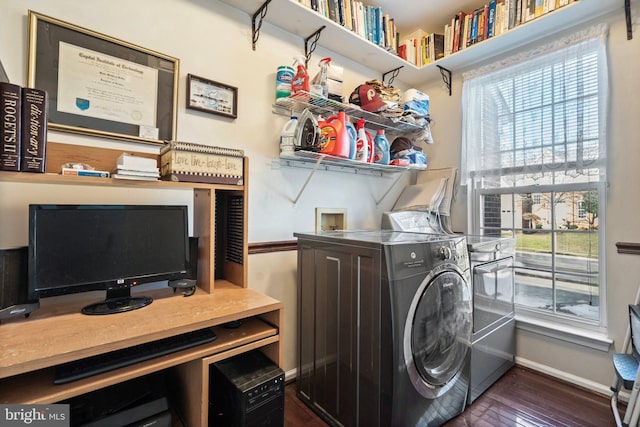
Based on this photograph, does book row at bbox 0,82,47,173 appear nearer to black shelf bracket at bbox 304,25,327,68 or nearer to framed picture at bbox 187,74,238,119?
framed picture at bbox 187,74,238,119

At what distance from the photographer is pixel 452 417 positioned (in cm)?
166

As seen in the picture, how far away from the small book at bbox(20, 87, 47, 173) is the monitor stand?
544 mm

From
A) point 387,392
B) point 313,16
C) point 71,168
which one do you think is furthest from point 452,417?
point 313,16

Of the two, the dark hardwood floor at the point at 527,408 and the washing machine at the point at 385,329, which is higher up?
the washing machine at the point at 385,329

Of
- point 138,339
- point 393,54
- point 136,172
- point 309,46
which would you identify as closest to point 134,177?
point 136,172

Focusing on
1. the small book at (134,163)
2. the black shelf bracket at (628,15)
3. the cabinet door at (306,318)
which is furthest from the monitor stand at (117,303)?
the black shelf bracket at (628,15)

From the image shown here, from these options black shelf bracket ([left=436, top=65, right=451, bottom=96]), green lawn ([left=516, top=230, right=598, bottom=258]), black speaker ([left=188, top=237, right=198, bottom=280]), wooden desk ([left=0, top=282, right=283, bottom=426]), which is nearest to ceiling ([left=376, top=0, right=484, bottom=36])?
black shelf bracket ([left=436, top=65, right=451, bottom=96])

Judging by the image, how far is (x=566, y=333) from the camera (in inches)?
78.2

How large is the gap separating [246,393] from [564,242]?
2317 mm

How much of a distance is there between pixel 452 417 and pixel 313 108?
2.04m

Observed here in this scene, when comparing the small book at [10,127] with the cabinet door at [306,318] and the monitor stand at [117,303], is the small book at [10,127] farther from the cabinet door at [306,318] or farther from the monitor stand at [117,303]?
the cabinet door at [306,318]

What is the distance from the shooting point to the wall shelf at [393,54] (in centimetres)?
177

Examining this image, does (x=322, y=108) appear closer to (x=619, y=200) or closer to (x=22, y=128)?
(x=22, y=128)

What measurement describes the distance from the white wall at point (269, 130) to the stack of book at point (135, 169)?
316mm
